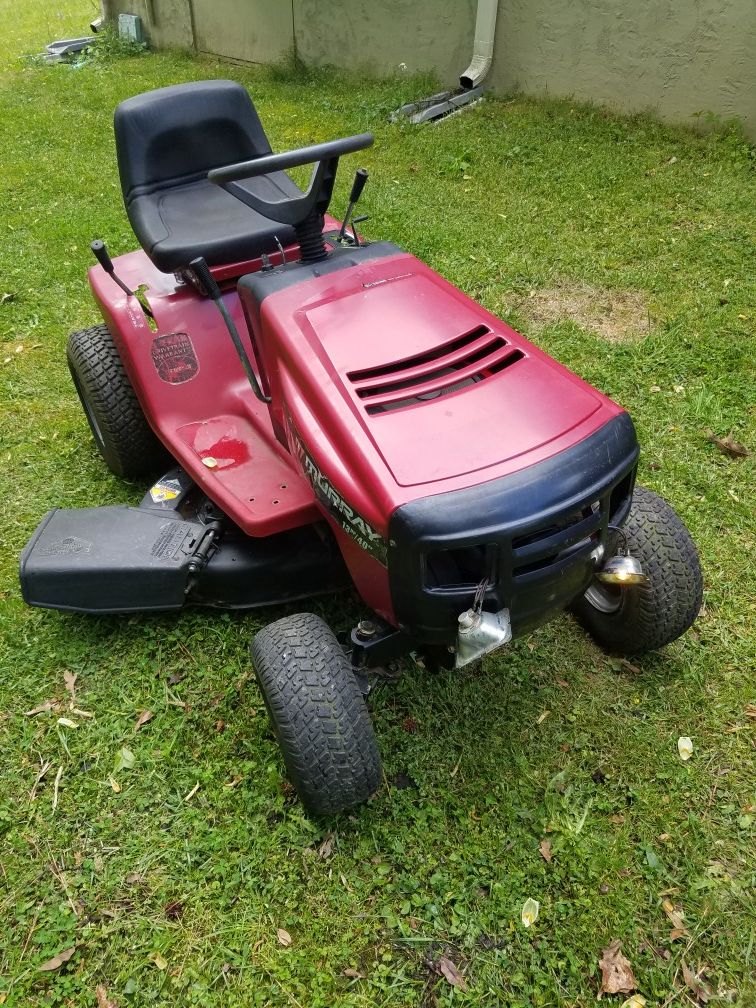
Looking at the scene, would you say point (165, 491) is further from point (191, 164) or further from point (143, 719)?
point (191, 164)

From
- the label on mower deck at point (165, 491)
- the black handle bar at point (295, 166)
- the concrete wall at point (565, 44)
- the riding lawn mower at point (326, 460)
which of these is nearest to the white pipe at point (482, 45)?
the concrete wall at point (565, 44)

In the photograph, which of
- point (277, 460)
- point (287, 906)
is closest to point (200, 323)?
point (277, 460)

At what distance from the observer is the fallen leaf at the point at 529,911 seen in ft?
6.38

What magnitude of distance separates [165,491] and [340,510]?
3.48 ft

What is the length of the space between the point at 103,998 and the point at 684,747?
1.64 meters

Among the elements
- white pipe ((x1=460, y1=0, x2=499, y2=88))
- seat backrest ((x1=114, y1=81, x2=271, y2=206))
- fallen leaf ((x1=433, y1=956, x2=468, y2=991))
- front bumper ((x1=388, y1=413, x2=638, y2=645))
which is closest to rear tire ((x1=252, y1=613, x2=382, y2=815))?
front bumper ((x1=388, y1=413, x2=638, y2=645))

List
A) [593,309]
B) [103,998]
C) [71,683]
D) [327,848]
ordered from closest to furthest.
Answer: [103,998] < [327,848] < [71,683] < [593,309]

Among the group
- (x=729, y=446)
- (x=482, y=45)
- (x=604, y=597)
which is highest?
(x=482, y=45)

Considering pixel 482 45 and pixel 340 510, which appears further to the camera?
pixel 482 45

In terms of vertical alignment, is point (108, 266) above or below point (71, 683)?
above

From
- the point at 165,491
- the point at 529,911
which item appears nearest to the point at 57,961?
the point at 529,911

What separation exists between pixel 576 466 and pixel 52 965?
1.68 metres

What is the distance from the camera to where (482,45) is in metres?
6.62

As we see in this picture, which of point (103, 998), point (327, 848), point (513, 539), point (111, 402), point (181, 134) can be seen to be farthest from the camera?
point (181, 134)
